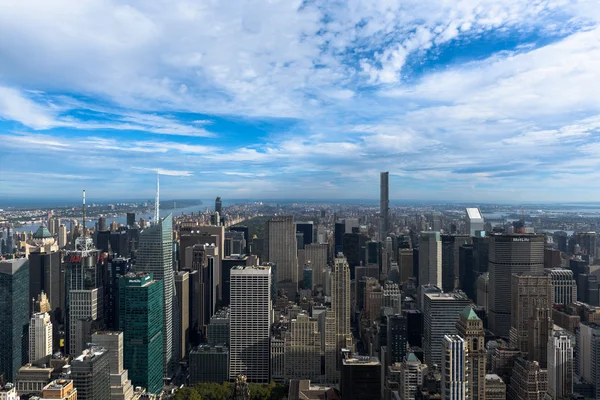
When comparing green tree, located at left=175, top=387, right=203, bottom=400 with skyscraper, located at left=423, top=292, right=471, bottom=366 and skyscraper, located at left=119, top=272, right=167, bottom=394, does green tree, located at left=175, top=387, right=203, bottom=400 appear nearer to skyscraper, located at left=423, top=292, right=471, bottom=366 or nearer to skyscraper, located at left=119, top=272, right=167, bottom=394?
skyscraper, located at left=119, top=272, right=167, bottom=394

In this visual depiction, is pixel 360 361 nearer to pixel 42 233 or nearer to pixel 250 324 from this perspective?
pixel 250 324

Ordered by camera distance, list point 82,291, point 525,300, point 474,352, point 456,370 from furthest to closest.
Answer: point 82,291
point 525,300
point 474,352
point 456,370

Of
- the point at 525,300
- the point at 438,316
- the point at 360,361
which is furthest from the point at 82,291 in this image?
the point at 525,300

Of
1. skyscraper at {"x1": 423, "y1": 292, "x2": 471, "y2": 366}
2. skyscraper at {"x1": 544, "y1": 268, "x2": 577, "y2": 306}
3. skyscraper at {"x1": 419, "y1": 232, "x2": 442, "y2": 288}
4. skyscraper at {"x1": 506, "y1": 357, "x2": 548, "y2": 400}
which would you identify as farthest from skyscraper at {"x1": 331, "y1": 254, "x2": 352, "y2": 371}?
skyscraper at {"x1": 544, "y1": 268, "x2": 577, "y2": 306}

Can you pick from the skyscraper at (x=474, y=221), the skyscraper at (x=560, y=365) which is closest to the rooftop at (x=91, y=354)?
the skyscraper at (x=560, y=365)

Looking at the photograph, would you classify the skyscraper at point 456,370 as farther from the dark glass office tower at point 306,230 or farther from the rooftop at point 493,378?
the dark glass office tower at point 306,230

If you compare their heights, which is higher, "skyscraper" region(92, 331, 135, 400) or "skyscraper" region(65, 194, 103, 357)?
"skyscraper" region(65, 194, 103, 357)
